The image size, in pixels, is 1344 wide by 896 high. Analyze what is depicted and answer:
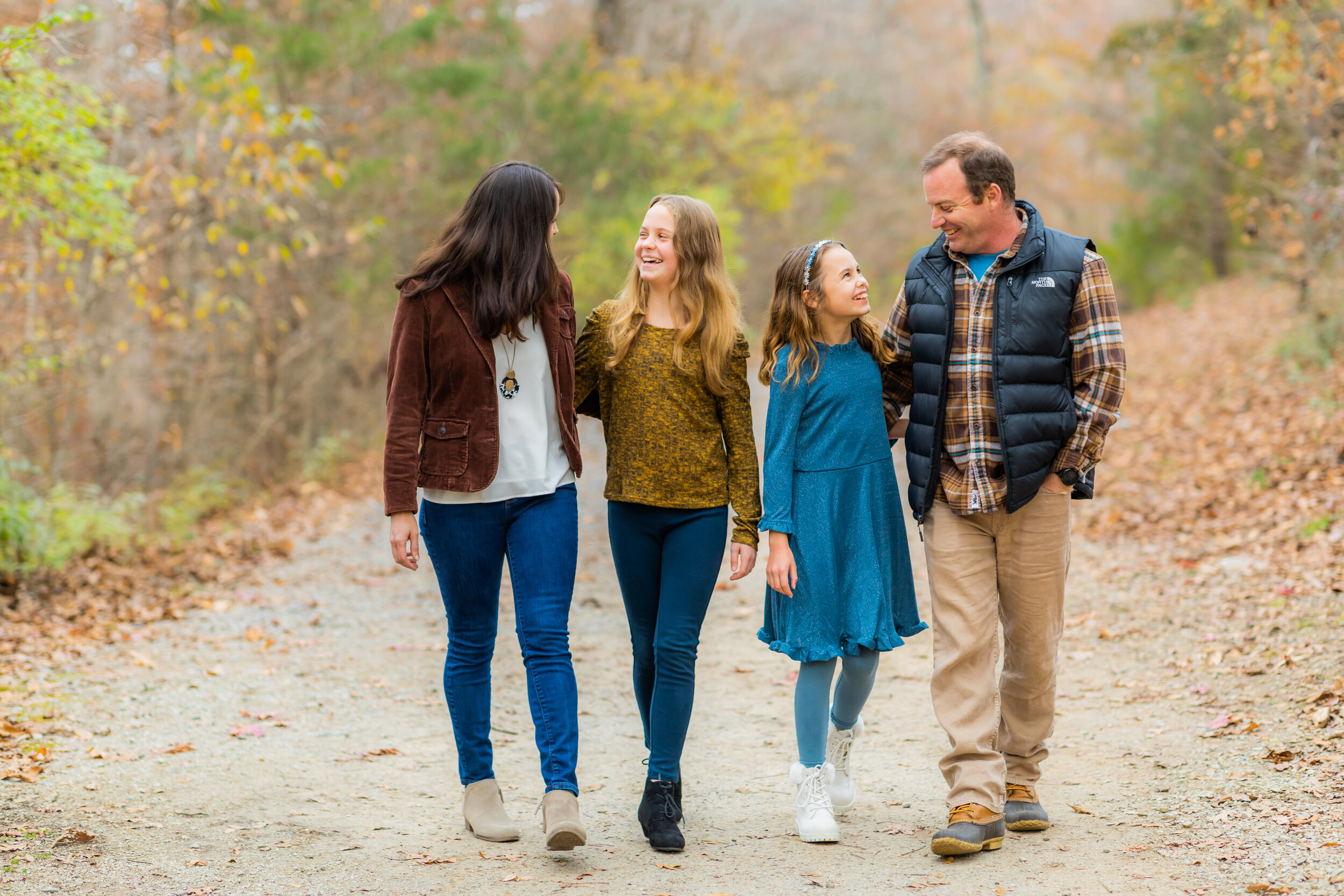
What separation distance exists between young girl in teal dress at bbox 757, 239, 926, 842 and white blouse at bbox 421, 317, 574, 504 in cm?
72

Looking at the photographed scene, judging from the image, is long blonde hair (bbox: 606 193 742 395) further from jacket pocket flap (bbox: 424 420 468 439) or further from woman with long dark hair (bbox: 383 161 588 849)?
jacket pocket flap (bbox: 424 420 468 439)

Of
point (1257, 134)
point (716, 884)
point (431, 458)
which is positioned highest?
point (1257, 134)

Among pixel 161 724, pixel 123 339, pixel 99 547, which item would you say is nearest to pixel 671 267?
pixel 161 724

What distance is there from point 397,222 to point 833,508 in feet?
40.6

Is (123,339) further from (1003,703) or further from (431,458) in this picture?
(1003,703)

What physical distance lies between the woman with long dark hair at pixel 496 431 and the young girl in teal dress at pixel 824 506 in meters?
0.71

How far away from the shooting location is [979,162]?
3883 mm

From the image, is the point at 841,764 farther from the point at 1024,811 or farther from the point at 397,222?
the point at 397,222

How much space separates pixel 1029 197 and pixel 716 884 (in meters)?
30.3

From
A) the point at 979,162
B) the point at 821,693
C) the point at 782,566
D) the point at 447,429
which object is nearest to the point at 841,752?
the point at 821,693

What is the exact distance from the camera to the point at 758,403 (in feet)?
48.9

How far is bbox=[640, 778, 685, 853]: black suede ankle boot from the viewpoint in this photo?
12.8 ft

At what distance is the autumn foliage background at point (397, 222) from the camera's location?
8.37 meters

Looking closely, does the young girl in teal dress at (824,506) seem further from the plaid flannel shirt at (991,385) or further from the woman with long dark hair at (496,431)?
the woman with long dark hair at (496,431)
